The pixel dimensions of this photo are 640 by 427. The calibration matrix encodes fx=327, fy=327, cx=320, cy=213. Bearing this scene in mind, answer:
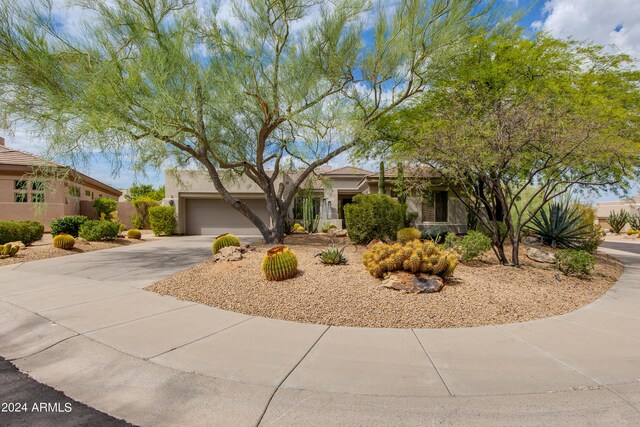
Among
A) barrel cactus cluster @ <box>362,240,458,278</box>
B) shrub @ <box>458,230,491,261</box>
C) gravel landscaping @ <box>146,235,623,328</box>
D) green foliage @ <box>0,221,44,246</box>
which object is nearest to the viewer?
gravel landscaping @ <box>146,235,623,328</box>

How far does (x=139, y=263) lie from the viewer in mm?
10039

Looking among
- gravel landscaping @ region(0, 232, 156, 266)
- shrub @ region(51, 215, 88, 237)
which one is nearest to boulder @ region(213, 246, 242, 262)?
gravel landscaping @ region(0, 232, 156, 266)

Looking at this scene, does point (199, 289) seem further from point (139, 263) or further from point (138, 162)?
point (138, 162)

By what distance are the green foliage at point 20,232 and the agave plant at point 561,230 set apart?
2047 cm

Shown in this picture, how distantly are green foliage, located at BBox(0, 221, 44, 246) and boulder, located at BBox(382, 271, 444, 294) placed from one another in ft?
48.3

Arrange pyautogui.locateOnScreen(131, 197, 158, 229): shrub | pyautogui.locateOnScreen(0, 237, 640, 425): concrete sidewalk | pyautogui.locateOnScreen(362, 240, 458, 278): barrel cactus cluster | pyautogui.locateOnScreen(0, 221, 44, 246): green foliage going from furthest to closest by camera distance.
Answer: pyautogui.locateOnScreen(131, 197, 158, 229): shrub < pyautogui.locateOnScreen(0, 221, 44, 246): green foliage < pyautogui.locateOnScreen(362, 240, 458, 278): barrel cactus cluster < pyautogui.locateOnScreen(0, 237, 640, 425): concrete sidewalk

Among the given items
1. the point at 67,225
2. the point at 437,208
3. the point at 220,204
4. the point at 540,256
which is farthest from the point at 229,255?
the point at 220,204

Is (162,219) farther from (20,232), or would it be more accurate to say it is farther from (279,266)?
(279,266)

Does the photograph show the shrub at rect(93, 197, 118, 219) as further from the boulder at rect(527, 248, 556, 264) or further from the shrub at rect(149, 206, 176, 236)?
the boulder at rect(527, 248, 556, 264)

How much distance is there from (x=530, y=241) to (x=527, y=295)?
786 cm

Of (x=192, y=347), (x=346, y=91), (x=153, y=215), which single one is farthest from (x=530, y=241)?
(x=153, y=215)

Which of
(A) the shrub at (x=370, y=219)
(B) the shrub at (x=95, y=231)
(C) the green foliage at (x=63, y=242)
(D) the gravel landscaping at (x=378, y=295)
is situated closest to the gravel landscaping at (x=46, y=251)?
(C) the green foliage at (x=63, y=242)

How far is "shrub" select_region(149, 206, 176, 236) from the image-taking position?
2069 centimetres

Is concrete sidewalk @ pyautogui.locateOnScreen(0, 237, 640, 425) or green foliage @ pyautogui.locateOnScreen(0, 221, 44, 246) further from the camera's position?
green foliage @ pyautogui.locateOnScreen(0, 221, 44, 246)
